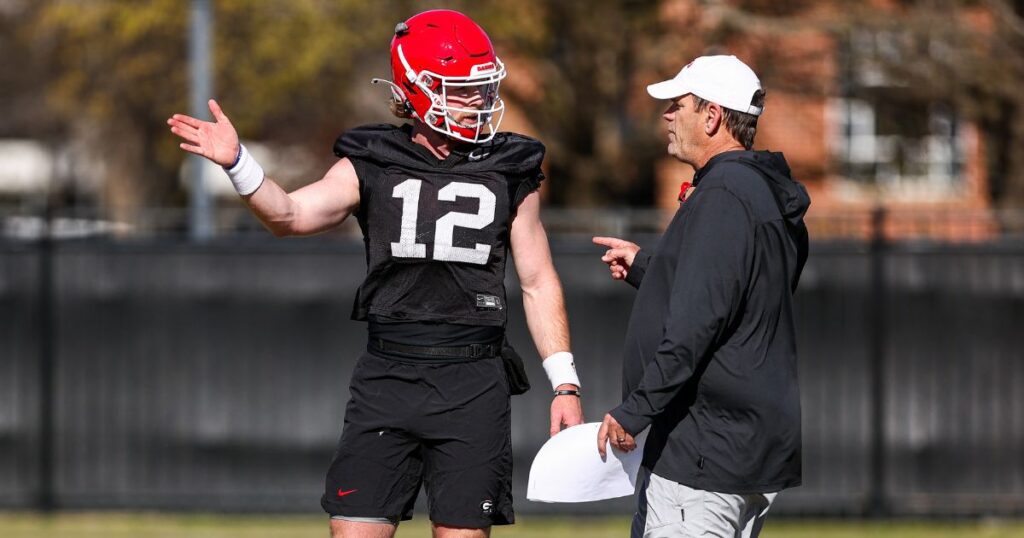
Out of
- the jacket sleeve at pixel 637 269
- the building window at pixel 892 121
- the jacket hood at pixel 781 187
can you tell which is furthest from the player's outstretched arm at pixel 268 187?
the building window at pixel 892 121

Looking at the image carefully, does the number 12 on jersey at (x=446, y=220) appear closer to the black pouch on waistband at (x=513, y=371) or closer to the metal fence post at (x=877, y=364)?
the black pouch on waistband at (x=513, y=371)

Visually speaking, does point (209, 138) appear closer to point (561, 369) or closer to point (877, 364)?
point (561, 369)

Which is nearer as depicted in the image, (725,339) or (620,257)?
(725,339)

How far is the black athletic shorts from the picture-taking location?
4.67 m

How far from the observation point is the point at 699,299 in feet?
13.4

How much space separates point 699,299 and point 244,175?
4.46ft

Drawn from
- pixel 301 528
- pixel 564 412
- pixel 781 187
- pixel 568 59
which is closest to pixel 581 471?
pixel 564 412

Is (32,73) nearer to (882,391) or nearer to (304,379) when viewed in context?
(304,379)

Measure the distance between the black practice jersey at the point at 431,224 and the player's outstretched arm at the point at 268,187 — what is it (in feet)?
0.25

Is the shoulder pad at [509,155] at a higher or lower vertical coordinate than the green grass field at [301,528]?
higher

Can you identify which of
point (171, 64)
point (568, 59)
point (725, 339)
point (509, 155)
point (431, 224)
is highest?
point (171, 64)

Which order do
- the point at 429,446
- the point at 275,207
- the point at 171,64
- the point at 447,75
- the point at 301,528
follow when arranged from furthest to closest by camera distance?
the point at 171,64 → the point at 301,528 → the point at 429,446 → the point at 447,75 → the point at 275,207

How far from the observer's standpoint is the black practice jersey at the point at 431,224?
15.3 ft

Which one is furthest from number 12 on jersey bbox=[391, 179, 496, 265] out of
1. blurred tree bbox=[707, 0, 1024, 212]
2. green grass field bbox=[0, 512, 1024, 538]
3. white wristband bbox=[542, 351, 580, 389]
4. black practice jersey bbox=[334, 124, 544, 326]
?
blurred tree bbox=[707, 0, 1024, 212]
